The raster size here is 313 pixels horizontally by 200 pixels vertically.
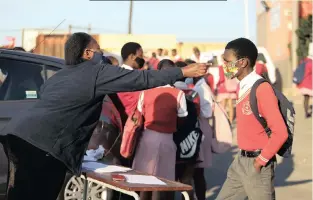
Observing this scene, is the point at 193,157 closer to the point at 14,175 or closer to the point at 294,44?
the point at 14,175

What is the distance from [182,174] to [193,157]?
0.28 meters

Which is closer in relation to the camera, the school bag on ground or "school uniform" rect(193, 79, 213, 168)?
"school uniform" rect(193, 79, 213, 168)

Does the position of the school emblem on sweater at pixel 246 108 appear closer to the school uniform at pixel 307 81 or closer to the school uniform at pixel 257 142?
the school uniform at pixel 257 142

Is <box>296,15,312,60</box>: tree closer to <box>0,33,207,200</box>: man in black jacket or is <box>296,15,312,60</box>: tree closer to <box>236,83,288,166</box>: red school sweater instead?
<box>236,83,288,166</box>: red school sweater

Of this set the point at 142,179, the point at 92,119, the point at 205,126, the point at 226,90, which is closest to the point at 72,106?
the point at 92,119

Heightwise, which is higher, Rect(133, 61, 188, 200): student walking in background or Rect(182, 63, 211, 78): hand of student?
Rect(182, 63, 211, 78): hand of student

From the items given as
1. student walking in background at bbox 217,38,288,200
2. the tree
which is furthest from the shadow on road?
the tree

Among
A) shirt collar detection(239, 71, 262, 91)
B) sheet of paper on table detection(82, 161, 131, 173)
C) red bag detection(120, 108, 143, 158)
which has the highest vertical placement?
shirt collar detection(239, 71, 262, 91)

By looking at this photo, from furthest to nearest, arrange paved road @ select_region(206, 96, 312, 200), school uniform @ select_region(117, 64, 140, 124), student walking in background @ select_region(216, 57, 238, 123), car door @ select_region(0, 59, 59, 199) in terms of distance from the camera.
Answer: student walking in background @ select_region(216, 57, 238, 123) < paved road @ select_region(206, 96, 312, 200) < car door @ select_region(0, 59, 59, 199) < school uniform @ select_region(117, 64, 140, 124)

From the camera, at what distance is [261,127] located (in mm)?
4910

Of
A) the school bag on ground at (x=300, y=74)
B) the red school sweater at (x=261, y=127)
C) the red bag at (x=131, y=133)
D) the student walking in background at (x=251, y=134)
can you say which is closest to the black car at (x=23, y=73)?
the red bag at (x=131, y=133)

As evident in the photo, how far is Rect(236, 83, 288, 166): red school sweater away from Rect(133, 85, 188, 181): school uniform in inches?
57.6

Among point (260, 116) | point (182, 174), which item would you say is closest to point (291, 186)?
point (182, 174)

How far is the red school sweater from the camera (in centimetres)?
476
